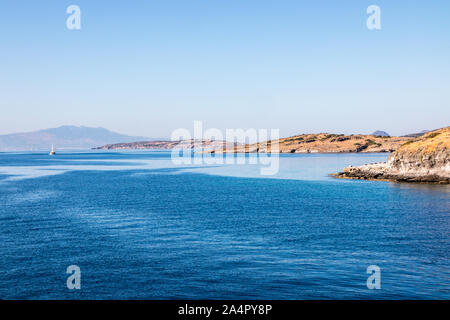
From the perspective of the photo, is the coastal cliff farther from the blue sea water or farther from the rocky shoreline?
the blue sea water

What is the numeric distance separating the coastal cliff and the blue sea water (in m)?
26.7

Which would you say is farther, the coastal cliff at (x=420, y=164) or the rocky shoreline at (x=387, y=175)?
the rocky shoreline at (x=387, y=175)

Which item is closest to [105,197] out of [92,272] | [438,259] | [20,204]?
[20,204]

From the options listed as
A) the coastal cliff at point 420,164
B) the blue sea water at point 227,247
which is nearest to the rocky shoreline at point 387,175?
the coastal cliff at point 420,164

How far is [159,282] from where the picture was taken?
28.5 meters

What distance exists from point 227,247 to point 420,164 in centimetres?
7787

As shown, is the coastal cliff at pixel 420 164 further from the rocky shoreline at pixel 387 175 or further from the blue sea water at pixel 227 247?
the blue sea water at pixel 227 247

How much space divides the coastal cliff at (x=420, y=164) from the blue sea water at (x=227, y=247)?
87.5 ft

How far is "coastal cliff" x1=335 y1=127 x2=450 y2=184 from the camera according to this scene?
93938 mm

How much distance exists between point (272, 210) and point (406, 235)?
2165cm

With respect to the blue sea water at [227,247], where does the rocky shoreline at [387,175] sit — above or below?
above

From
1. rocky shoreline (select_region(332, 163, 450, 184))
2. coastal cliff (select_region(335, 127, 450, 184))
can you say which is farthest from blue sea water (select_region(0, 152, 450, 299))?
coastal cliff (select_region(335, 127, 450, 184))

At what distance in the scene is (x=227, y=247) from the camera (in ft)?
125

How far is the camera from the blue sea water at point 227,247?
27.2 meters
